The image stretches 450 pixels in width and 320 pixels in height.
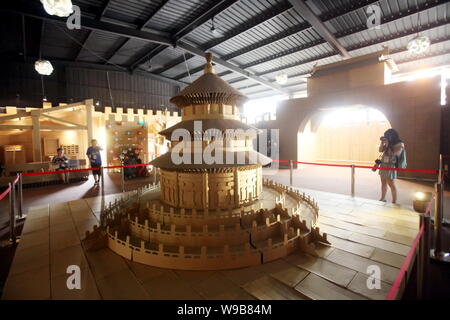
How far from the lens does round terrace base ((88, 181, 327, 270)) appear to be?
313 centimetres

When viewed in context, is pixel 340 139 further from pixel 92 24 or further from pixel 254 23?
pixel 92 24

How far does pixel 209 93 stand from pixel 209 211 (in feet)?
7.53

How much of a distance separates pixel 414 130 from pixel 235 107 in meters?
10.1

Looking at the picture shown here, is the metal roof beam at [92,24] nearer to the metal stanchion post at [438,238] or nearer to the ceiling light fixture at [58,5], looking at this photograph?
the ceiling light fixture at [58,5]

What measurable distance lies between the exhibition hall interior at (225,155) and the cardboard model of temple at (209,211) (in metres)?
0.03

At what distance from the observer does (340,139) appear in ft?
54.3

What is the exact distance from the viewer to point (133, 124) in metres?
16.2

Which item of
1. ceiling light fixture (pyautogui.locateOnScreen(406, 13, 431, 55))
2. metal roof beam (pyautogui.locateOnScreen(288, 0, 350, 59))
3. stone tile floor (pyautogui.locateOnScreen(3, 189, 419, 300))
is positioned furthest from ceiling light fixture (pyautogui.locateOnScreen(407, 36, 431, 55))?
stone tile floor (pyautogui.locateOnScreen(3, 189, 419, 300))

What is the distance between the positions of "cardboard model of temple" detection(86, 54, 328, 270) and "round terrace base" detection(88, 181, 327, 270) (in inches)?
0.6

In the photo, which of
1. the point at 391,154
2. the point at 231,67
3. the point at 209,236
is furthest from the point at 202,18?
the point at 209,236

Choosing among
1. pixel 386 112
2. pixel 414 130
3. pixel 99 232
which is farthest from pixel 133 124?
pixel 414 130

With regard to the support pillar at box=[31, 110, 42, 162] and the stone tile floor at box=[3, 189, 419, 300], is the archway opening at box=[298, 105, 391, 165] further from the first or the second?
the support pillar at box=[31, 110, 42, 162]

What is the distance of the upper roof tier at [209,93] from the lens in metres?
4.13

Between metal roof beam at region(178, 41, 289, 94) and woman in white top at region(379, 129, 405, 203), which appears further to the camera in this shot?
metal roof beam at region(178, 41, 289, 94)
